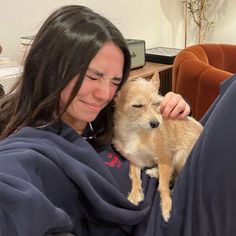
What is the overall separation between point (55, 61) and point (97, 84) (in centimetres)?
13

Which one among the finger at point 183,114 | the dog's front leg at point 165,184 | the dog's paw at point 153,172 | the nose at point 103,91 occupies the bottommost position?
the dog's paw at point 153,172

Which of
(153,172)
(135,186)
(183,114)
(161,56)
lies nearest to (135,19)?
(161,56)

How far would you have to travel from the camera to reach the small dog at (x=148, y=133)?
1.14 metres

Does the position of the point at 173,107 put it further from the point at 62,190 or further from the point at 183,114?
the point at 62,190

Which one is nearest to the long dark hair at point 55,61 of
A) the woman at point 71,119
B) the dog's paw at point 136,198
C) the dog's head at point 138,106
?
the woman at point 71,119

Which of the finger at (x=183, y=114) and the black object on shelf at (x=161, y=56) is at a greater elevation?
the finger at (x=183, y=114)

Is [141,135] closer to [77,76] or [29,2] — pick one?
[77,76]

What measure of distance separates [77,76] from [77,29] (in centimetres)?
12

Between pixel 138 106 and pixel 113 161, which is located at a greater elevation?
pixel 138 106

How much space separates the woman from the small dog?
119 mm

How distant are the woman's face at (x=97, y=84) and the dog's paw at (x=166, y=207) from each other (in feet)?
1.08

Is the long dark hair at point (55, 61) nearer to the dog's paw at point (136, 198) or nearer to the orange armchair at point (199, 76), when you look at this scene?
the dog's paw at point (136, 198)

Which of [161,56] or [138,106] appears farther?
[161,56]

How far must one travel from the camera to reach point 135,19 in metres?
2.82
